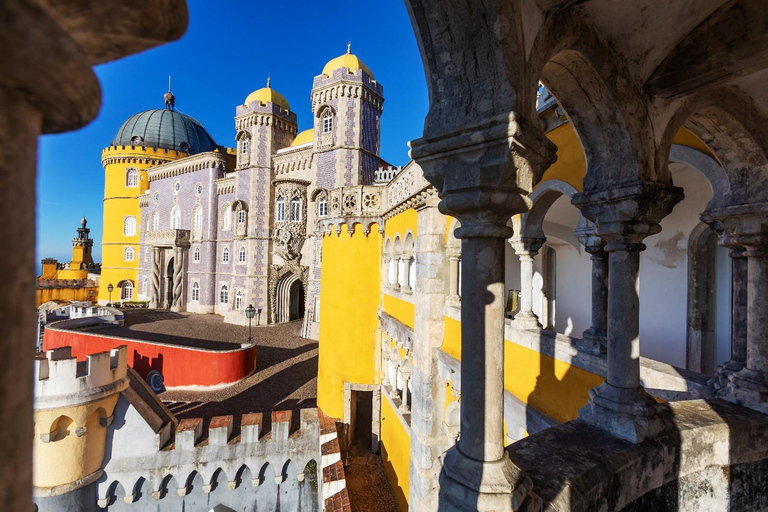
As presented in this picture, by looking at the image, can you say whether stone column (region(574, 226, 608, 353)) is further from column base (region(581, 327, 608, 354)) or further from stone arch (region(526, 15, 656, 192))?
stone arch (region(526, 15, 656, 192))

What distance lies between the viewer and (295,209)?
23062 millimetres

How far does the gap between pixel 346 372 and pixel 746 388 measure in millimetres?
9567

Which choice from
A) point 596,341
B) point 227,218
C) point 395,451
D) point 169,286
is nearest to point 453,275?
point 596,341

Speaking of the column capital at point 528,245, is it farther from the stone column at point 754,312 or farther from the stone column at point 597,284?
the stone column at point 754,312

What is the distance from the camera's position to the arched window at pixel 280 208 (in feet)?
76.2

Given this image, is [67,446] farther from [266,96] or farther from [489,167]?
[266,96]

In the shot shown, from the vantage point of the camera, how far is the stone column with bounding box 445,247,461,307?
25.2 feet

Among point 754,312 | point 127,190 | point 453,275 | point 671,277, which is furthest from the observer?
point 127,190

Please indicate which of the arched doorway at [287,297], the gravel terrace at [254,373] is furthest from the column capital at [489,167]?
the arched doorway at [287,297]

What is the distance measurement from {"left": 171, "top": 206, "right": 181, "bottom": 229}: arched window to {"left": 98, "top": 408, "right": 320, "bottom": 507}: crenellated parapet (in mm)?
25580

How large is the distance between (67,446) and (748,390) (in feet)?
32.2

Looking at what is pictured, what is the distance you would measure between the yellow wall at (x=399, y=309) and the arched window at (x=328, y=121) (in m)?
13.2

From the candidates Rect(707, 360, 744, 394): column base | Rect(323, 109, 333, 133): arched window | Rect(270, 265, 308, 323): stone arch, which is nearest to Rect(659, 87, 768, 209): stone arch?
Rect(707, 360, 744, 394): column base

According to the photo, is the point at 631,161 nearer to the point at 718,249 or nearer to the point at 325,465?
the point at 718,249
